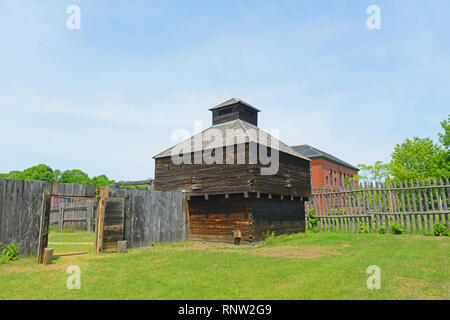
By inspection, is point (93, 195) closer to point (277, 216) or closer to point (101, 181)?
point (277, 216)

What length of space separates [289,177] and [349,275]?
→ 10.7 meters

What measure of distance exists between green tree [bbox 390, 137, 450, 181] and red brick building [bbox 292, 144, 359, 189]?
756cm

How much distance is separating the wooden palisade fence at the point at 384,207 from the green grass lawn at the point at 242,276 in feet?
13.7

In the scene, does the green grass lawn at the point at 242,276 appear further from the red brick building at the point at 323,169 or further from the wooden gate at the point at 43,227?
Answer: the red brick building at the point at 323,169

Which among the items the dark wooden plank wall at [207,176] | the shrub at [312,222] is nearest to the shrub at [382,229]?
the shrub at [312,222]

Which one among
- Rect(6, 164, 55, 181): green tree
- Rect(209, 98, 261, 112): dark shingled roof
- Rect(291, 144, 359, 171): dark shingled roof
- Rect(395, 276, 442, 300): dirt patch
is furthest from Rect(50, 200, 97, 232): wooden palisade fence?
Rect(6, 164, 55, 181): green tree

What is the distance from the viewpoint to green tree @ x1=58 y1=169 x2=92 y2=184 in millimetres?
73606

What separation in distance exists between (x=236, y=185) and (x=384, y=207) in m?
8.72

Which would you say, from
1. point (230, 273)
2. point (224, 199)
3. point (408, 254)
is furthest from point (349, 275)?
point (224, 199)

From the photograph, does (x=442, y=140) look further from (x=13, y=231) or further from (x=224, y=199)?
(x=13, y=231)

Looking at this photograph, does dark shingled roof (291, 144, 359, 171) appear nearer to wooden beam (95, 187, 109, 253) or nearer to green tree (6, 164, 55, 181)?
wooden beam (95, 187, 109, 253)

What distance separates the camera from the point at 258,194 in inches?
581

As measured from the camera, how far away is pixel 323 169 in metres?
38.6

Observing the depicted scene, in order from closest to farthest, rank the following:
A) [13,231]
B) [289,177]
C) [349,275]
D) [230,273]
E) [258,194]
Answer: [349,275] → [230,273] → [13,231] → [258,194] → [289,177]
